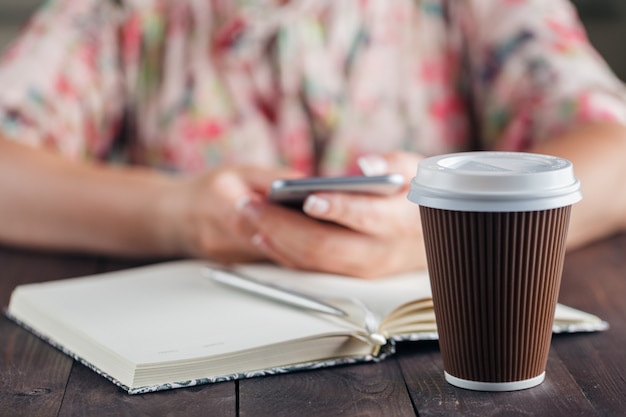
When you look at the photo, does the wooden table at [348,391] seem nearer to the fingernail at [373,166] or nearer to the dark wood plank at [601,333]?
the dark wood plank at [601,333]

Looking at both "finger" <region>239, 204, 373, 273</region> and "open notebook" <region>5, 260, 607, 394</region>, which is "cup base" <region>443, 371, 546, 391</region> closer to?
"open notebook" <region>5, 260, 607, 394</region>

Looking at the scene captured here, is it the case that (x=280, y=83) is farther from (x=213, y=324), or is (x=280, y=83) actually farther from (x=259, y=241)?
(x=213, y=324)

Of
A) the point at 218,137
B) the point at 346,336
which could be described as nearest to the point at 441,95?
the point at 218,137

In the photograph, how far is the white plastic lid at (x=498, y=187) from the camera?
532 millimetres

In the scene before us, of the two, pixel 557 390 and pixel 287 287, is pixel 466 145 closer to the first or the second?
pixel 287 287

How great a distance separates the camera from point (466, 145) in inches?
54.7

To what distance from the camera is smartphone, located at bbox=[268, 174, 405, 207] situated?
795 mm

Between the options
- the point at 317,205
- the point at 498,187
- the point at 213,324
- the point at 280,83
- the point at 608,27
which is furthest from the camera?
the point at 608,27

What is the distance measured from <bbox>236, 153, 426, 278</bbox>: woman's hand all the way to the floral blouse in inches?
18.5

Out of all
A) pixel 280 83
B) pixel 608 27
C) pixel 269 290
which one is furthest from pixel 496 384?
pixel 608 27

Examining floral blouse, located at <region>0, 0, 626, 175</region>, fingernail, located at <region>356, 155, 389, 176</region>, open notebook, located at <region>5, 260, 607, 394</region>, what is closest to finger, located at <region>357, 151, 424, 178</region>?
fingernail, located at <region>356, 155, 389, 176</region>

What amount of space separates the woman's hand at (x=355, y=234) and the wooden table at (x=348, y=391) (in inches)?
7.2

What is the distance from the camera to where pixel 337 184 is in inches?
31.3

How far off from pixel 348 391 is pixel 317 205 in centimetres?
25
